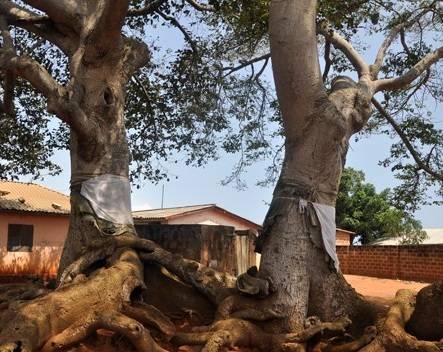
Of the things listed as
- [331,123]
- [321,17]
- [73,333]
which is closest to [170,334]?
[73,333]

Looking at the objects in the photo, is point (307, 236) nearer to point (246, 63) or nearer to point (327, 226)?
point (327, 226)

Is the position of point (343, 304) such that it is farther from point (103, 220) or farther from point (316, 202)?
point (103, 220)

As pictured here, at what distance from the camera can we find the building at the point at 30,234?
16.7 meters

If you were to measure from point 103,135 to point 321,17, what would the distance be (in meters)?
3.77

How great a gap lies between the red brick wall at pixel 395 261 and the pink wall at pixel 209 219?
710 cm

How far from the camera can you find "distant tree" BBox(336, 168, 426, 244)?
28.1 m

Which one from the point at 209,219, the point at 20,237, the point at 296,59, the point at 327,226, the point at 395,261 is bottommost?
the point at 395,261

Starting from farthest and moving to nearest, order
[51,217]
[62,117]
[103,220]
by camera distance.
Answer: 1. [51,217]
2. [103,220]
3. [62,117]

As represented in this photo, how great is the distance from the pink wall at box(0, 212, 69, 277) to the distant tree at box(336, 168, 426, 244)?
14365 millimetres

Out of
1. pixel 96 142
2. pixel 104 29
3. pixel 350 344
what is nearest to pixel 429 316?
pixel 350 344

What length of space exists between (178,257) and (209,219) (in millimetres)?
20104

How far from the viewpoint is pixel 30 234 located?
18766 mm

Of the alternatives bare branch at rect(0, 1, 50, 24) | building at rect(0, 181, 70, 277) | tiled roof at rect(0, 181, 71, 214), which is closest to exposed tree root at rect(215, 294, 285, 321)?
bare branch at rect(0, 1, 50, 24)

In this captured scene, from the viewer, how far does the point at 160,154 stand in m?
13.4
